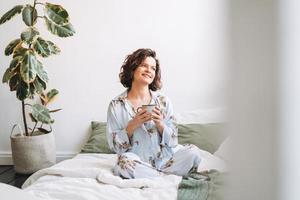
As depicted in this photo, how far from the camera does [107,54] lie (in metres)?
2.94

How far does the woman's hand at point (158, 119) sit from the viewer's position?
189 cm

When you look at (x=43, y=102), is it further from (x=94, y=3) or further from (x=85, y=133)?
(x=94, y=3)

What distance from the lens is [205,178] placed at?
1.91 metres

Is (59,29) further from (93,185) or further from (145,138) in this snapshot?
(93,185)

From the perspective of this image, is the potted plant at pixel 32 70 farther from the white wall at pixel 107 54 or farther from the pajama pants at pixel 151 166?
the pajama pants at pixel 151 166

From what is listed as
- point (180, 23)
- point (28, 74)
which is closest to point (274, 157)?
point (28, 74)

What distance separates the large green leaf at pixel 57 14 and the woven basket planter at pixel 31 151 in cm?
78

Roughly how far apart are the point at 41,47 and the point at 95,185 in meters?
1.16

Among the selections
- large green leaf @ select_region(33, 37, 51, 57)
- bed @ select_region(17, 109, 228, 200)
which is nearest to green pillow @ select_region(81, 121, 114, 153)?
bed @ select_region(17, 109, 228, 200)

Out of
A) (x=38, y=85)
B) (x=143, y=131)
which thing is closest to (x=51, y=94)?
(x=38, y=85)

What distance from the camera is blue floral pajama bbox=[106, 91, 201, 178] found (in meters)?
1.95

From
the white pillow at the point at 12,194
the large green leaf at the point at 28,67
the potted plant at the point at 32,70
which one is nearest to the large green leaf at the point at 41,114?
the potted plant at the point at 32,70

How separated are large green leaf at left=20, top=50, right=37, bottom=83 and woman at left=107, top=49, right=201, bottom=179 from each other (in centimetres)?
68

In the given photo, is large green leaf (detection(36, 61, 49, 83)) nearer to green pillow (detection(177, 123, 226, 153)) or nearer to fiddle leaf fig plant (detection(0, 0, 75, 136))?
fiddle leaf fig plant (detection(0, 0, 75, 136))
